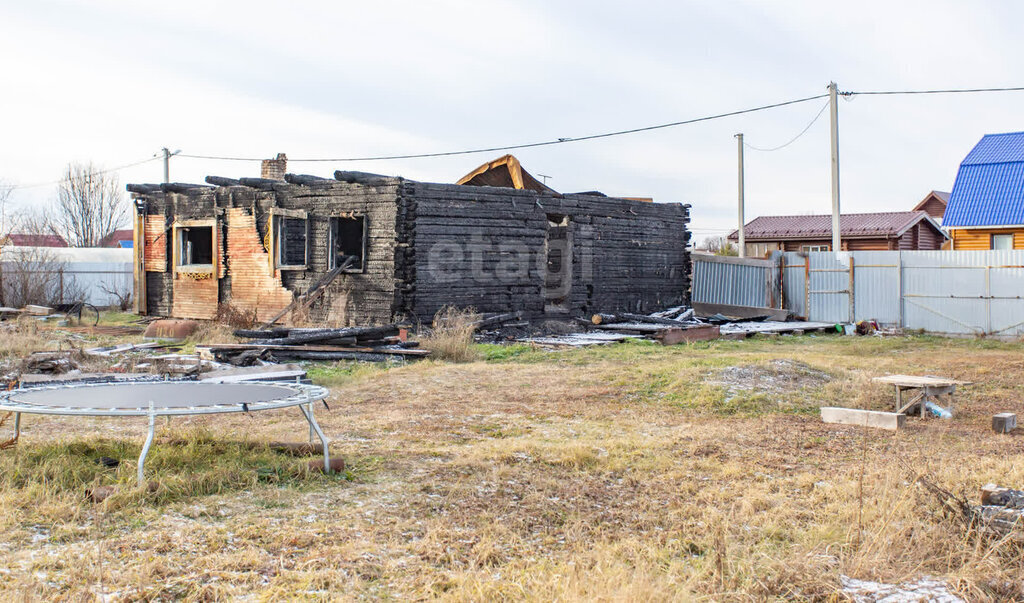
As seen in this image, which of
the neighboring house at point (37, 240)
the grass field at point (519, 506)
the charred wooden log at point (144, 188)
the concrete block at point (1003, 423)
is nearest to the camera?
the grass field at point (519, 506)

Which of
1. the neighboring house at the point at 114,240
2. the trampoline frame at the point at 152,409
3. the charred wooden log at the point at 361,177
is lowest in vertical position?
the trampoline frame at the point at 152,409

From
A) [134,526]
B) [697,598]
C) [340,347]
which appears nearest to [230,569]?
[134,526]

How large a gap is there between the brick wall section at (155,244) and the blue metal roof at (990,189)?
23111 mm

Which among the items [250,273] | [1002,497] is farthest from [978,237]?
[1002,497]

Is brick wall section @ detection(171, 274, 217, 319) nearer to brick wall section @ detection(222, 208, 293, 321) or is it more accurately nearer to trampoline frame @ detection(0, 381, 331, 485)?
brick wall section @ detection(222, 208, 293, 321)

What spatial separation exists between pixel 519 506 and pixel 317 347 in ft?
31.9

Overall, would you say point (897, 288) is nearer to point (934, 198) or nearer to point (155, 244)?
point (155, 244)

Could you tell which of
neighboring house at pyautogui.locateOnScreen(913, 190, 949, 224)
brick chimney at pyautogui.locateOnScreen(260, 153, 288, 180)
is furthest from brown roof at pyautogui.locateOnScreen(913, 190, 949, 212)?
brick chimney at pyautogui.locateOnScreen(260, 153, 288, 180)

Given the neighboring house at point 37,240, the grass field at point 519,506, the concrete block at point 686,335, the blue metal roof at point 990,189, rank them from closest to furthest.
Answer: the grass field at point 519,506, the concrete block at point 686,335, the blue metal roof at point 990,189, the neighboring house at point 37,240

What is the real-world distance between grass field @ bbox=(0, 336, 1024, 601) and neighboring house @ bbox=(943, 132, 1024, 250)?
1869 cm

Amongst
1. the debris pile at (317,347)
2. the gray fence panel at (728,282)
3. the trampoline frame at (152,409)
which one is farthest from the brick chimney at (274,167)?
the trampoline frame at (152,409)

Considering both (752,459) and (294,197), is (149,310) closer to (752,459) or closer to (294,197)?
(294,197)

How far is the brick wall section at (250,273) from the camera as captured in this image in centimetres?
2059

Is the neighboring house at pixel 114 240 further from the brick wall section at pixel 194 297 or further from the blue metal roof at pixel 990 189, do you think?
the blue metal roof at pixel 990 189
